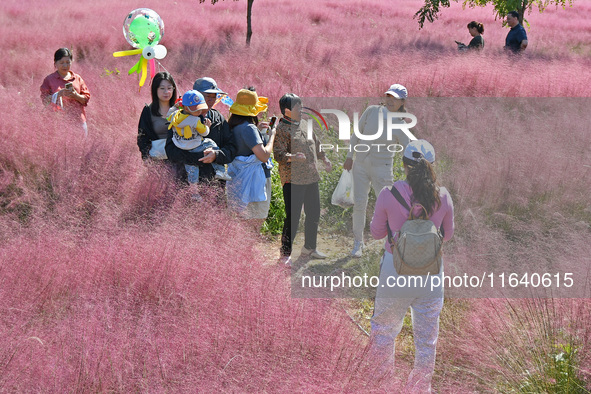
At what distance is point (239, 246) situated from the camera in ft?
14.6

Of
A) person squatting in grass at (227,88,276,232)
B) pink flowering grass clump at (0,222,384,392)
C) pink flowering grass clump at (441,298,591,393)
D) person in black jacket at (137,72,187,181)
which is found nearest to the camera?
pink flowering grass clump at (0,222,384,392)

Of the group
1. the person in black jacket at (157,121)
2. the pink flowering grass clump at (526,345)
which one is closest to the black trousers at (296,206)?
the person in black jacket at (157,121)

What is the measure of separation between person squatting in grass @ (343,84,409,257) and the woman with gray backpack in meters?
1.91

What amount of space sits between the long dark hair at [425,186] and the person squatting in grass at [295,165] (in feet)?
6.55

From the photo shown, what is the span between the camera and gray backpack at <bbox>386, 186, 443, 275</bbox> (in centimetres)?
319

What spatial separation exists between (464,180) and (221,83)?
15.7ft

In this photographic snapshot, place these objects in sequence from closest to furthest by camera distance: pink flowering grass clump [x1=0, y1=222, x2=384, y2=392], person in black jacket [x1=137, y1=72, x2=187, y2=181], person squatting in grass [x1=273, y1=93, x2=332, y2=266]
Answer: pink flowering grass clump [x1=0, y1=222, x2=384, y2=392] → person squatting in grass [x1=273, y1=93, x2=332, y2=266] → person in black jacket [x1=137, y1=72, x2=187, y2=181]

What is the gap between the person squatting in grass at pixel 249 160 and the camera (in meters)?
4.91

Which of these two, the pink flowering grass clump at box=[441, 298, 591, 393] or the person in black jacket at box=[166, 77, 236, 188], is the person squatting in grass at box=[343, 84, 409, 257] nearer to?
the person in black jacket at box=[166, 77, 236, 188]

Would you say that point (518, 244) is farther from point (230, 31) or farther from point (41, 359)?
point (230, 31)

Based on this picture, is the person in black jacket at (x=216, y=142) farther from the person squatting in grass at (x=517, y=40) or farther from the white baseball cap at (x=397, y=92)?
the person squatting in grass at (x=517, y=40)

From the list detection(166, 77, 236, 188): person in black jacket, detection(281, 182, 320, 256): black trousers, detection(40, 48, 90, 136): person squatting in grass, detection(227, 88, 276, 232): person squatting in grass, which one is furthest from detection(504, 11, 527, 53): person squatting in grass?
detection(40, 48, 90, 136): person squatting in grass

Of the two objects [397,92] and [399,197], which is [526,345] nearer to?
[399,197]

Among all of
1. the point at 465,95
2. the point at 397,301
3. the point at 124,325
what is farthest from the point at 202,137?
the point at 465,95
